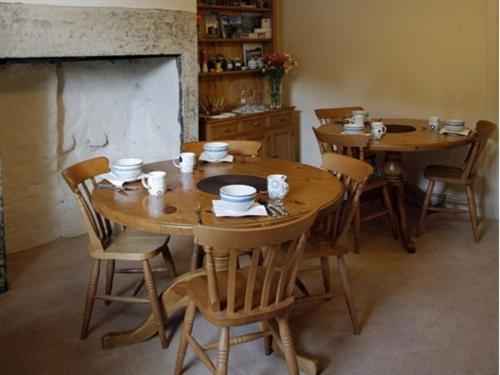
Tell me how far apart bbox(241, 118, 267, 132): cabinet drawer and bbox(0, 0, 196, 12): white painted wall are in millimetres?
1136

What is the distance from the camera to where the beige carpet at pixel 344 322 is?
Answer: 8.02 ft

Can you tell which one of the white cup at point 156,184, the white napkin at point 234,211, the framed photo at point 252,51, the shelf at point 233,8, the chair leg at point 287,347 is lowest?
the chair leg at point 287,347

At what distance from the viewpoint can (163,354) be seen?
2.54 metres

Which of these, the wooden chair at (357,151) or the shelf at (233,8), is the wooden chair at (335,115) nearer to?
the wooden chair at (357,151)

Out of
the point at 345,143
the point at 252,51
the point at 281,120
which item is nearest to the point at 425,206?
the point at 345,143

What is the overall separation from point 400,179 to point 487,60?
1.19 meters

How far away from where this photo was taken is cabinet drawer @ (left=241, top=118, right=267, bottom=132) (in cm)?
478

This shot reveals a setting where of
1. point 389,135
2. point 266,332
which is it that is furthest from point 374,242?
point 266,332

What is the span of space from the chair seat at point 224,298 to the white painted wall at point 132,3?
1853 mm

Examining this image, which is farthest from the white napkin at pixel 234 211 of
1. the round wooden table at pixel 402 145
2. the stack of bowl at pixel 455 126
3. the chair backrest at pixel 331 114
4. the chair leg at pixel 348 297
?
the chair backrest at pixel 331 114

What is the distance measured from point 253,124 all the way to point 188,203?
2.69 metres

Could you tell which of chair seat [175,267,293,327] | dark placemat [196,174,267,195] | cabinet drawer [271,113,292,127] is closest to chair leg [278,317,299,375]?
chair seat [175,267,293,327]

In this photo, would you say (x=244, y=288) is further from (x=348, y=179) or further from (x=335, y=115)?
(x=335, y=115)

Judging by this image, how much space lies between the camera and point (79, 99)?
13.0 feet
